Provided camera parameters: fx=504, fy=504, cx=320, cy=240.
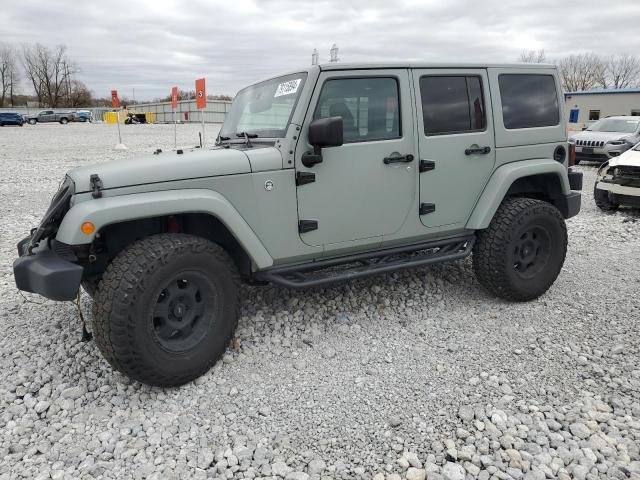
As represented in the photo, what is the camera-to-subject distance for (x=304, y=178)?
3.36m

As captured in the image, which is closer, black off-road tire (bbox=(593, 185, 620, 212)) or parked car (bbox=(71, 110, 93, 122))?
black off-road tire (bbox=(593, 185, 620, 212))

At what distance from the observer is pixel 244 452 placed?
2.57 meters

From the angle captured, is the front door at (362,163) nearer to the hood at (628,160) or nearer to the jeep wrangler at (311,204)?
the jeep wrangler at (311,204)

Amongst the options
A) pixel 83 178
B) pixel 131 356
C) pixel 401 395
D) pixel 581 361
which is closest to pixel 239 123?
pixel 83 178

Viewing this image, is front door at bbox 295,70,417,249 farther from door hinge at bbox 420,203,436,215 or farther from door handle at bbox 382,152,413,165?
door hinge at bbox 420,203,436,215

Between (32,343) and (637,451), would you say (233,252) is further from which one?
(637,451)

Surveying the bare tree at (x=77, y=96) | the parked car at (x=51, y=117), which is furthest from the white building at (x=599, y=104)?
the bare tree at (x=77, y=96)

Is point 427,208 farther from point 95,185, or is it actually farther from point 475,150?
point 95,185

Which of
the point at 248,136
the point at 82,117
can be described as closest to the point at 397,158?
the point at 248,136

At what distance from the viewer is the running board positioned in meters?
3.47

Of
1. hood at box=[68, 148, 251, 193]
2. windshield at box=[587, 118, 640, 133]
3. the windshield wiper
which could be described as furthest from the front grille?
hood at box=[68, 148, 251, 193]

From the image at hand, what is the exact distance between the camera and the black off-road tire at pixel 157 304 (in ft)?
9.25

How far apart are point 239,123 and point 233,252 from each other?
3.86ft

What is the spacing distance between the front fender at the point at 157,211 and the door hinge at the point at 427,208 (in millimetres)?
1323
